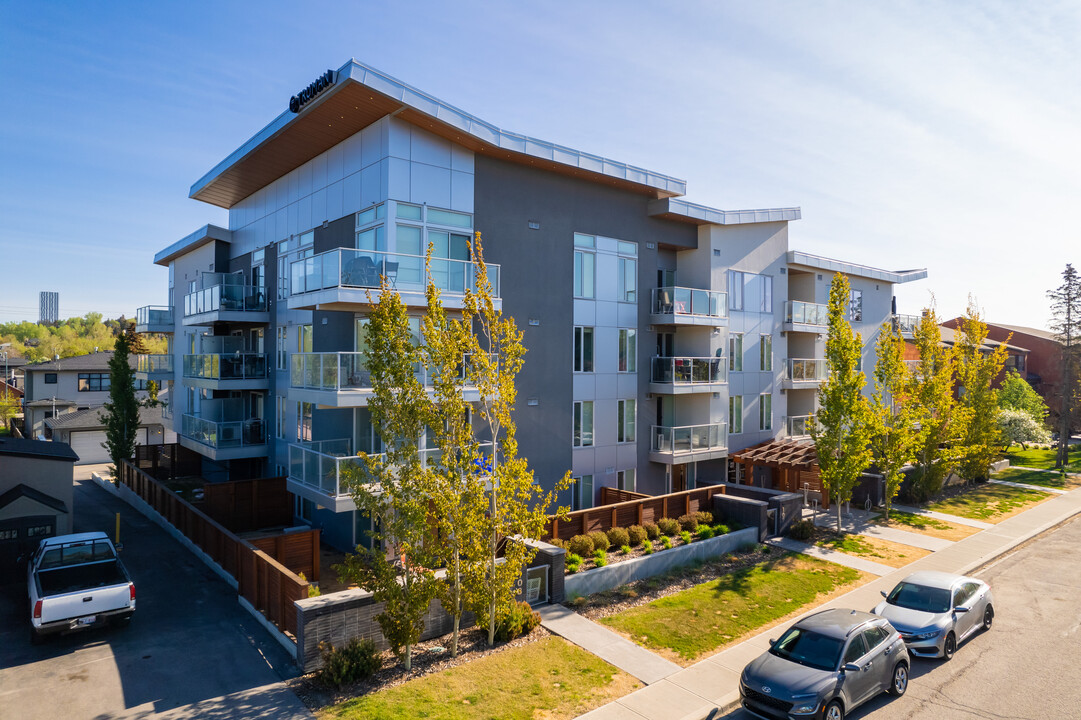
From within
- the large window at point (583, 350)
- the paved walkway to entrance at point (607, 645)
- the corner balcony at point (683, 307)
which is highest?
the corner balcony at point (683, 307)

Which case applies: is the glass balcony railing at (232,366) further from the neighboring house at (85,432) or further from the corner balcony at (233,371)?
the neighboring house at (85,432)

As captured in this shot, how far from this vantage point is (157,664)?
1177cm

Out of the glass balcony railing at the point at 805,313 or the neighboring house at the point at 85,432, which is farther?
the neighboring house at the point at 85,432

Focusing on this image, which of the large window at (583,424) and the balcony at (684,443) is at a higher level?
the large window at (583,424)

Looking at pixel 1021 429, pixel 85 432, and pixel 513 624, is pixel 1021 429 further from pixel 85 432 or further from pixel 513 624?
pixel 85 432

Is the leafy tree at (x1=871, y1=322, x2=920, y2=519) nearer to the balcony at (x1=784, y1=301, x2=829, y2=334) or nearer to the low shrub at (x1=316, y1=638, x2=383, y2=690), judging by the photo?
the balcony at (x1=784, y1=301, x2=829, y2=334)

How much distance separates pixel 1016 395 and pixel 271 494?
53.6 metres

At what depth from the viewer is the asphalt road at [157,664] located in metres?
10.3

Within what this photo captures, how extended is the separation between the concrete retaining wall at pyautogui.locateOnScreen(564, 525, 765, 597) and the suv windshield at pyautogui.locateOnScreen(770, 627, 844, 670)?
5450mm

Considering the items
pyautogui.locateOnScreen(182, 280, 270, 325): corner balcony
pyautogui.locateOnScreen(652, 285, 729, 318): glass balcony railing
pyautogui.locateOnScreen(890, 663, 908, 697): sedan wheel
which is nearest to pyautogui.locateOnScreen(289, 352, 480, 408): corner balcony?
pyautogui.locateOnScreen(182, 280, 270, 325): corner balcony

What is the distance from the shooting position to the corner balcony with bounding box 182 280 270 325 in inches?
959

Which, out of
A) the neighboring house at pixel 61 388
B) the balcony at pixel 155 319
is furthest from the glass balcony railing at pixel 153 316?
the neighboring house at pixel 61 388

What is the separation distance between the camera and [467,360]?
1794cm

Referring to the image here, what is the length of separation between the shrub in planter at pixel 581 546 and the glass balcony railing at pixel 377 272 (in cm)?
761
